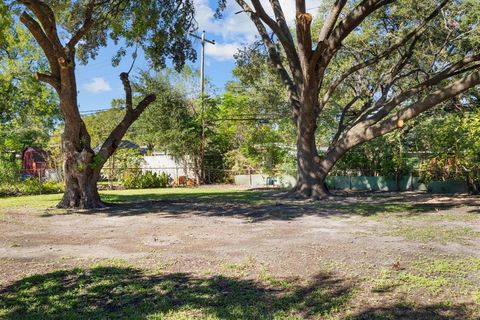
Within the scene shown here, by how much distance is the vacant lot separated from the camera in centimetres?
380

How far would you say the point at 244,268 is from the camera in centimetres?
508

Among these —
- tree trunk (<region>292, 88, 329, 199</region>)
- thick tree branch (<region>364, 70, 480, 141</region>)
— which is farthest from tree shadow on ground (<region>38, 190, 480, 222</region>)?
thick tree branch (<region>364, 70, 480, 141</region>)

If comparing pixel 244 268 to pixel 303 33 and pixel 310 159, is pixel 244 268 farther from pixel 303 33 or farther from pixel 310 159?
pixel 310 159

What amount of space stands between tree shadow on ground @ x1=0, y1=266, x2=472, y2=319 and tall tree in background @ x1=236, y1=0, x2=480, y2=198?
881 cm

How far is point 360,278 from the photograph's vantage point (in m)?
4.59

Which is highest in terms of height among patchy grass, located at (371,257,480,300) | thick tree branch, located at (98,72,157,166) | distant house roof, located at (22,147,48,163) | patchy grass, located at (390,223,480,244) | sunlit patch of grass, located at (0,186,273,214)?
distant house roof, located at (22,147,48,163)

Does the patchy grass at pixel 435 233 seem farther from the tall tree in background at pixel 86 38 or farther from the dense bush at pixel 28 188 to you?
the dense bush at pixel 28 188

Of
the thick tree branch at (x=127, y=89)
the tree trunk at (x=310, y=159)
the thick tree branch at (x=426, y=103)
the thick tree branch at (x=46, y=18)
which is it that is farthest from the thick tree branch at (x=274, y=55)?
the thick tree branch at (x=46, y=18)

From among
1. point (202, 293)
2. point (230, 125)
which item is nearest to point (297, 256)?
point (202, 293)

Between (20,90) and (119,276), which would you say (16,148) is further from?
(119,276)

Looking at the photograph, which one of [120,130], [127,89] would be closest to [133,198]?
[120,130]

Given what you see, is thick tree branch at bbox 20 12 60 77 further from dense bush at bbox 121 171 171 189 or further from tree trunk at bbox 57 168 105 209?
dense bush at bbox 121 171 171 189

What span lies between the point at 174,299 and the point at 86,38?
12657 mm

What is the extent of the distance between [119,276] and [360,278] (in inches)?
106
